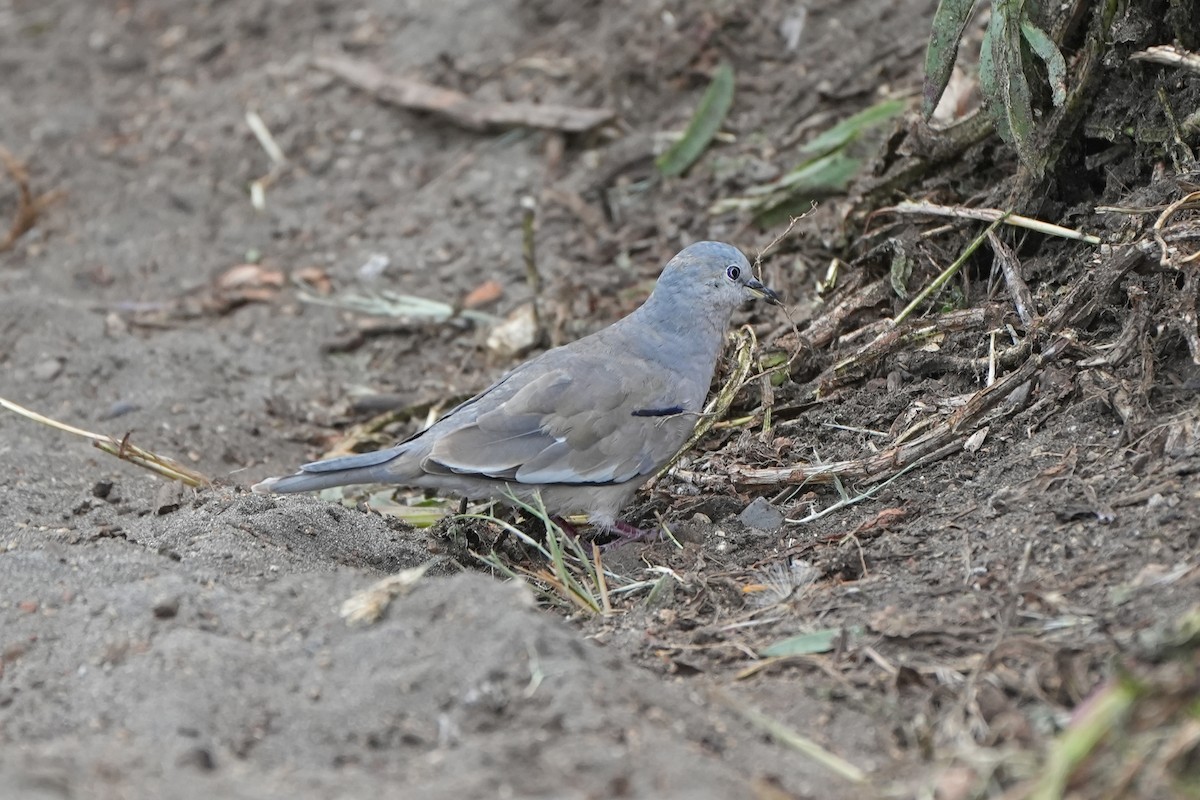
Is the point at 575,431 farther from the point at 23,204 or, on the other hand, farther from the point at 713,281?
the point at 23,204

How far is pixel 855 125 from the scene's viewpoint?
661 centimetres

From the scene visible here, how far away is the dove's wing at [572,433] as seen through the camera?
4.82 metres

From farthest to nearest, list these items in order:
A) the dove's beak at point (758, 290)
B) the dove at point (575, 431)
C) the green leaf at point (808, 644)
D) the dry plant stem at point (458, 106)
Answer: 1. the dry plant stem at point (458, 106)
2. the dove's beak at point (758, 290)
3. the dove at point (575, 431)
4. the green leaf at point (808, 644)

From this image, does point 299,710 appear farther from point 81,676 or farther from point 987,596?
point 987,596

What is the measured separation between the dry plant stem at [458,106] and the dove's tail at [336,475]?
11.9 feet

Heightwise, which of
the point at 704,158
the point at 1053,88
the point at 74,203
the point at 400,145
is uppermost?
the point at 1053,88

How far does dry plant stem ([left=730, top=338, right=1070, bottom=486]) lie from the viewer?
180 inches

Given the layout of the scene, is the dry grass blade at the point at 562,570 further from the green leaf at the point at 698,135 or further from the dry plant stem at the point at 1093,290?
the green leaf at the point at 698,135

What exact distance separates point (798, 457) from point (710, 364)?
595mm

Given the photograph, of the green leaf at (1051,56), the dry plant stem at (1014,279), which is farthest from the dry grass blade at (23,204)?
the green leaf at (1051,56)

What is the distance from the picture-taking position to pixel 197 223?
8359mm

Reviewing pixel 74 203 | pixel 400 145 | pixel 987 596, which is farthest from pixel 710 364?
pixel 74 203

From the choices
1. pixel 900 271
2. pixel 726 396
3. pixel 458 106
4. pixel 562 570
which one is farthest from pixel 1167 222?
pixel 458 106

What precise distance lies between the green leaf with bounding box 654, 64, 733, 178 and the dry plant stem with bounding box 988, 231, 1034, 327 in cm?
260
